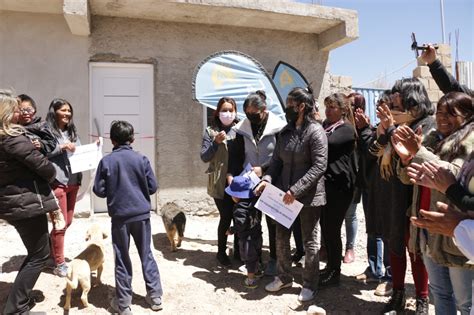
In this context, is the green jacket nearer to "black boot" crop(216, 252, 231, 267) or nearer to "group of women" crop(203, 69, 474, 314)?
"group of women" crop(203, 69, 474, 314)

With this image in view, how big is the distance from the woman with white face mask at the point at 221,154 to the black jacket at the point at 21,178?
1.75m

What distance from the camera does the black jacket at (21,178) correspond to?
10.5 feet

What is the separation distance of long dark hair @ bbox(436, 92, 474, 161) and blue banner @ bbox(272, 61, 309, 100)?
5026 millimetres

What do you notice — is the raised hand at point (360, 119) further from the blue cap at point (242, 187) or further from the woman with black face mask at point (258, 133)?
the blue cap at point (242, 187)

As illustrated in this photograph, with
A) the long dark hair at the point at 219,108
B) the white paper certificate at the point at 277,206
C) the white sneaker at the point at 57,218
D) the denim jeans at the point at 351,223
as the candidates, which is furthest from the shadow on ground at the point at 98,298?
the denim jeans at the point at 351,223

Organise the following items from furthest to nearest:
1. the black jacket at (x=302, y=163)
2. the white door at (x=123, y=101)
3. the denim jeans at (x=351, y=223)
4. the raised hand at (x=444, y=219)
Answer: the white door at (x=123, y=101), the denim jeans at (x=351, y=223), the black jacket at (x=302, y=163), the raised hand at (x=444, y=219)

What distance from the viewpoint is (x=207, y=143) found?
454 cm

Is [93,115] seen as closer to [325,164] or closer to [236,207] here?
[236,207]

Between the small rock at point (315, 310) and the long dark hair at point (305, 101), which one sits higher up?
the long dark hair at point (305, 101)

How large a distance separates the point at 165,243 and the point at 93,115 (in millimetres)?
2690

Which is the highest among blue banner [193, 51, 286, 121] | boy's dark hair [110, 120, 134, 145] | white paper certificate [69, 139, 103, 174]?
blue banner [193, 51, 286, 121]

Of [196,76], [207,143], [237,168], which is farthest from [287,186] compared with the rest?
[196,76]

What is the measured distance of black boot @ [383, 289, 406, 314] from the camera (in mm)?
3494

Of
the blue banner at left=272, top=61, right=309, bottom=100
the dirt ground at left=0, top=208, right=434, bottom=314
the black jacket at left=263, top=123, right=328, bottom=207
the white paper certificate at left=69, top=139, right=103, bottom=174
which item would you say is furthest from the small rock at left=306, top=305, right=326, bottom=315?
the blue banner at left=272, top=61, right=309, bottom=100
